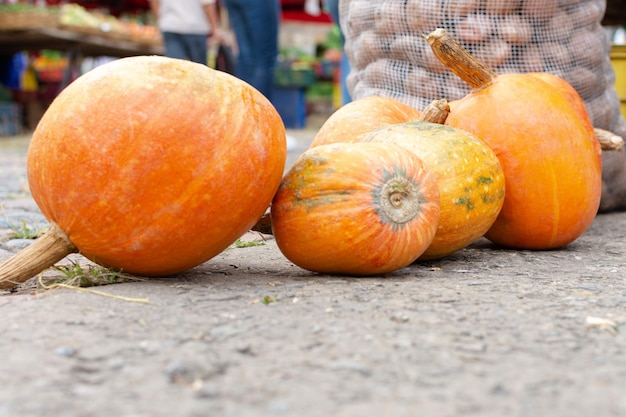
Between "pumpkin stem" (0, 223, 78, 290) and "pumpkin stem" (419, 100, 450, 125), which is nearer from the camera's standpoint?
"pumpkin stem" (0, 223, 78, 290)

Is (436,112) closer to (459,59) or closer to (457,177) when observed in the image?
(459,59)

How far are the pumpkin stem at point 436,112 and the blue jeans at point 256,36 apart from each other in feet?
10.4

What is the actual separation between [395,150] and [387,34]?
1252 mm

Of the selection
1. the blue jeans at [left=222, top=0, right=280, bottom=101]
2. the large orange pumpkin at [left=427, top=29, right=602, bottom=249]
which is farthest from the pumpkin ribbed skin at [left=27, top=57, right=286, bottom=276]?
the blue jeans at [left=222, top=0, right=280, bottom=101]

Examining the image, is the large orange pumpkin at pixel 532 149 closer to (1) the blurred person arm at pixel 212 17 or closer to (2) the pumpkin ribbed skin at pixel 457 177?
(2) the pumpkin ribbed skin at pixel 457 177

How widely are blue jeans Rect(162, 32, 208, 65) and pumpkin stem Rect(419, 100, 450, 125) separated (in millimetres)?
3986

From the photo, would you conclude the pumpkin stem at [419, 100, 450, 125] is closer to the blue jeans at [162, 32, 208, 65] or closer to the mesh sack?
the mesh sack

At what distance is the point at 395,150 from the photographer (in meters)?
2.07

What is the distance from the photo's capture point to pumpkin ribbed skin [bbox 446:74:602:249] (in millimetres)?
2416

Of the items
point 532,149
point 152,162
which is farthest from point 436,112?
point 152,162

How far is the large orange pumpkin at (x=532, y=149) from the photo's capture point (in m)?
2.42

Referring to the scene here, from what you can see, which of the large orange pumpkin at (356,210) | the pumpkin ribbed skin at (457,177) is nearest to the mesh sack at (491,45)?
the pumpkin ribbed skin at (457,177)

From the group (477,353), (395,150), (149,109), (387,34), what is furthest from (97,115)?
(387,34)

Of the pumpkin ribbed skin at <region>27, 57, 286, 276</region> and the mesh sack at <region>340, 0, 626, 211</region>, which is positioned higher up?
the mesh sack at <region>340, 0, 626, 211</region>
